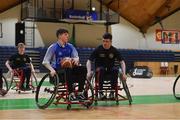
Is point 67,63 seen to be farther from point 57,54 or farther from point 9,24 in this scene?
point 9,24

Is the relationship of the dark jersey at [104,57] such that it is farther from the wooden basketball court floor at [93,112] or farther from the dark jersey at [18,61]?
the dark jersey at [18,61]

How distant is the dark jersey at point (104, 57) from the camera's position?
6941 millimetres

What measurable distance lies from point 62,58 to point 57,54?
0.11 meters

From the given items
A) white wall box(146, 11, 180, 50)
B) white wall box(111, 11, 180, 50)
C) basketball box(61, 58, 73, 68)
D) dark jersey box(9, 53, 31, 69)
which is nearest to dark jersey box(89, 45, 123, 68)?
basketball box(61, 58, 73, 68)

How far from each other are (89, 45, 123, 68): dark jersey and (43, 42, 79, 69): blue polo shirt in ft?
1.88

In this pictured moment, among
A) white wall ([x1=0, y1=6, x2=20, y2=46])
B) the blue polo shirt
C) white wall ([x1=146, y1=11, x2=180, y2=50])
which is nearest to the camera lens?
the blue polo shirt

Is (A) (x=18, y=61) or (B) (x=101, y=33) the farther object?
(B) (x=101, y=33)

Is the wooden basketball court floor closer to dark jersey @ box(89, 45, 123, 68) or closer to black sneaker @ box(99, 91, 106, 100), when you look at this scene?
black sneaker @ box(99, 91, 106, 100)

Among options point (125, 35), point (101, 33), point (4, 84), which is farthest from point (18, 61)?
point (125, 35)

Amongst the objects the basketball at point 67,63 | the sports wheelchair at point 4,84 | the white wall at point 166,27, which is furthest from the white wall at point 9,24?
the basketball at point 67,63

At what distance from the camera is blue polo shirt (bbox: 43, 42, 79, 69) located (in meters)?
6.36

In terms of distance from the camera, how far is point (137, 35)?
25.9m

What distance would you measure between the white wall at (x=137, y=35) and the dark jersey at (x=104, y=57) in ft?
58.6

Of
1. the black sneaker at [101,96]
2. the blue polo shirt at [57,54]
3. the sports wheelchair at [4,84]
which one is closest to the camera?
the blue polo shirt at [57,54]
